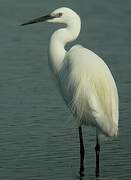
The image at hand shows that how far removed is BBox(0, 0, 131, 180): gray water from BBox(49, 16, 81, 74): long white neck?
99cm

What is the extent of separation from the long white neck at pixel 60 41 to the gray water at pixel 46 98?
0.99 m

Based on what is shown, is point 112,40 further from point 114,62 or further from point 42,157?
point 42,157

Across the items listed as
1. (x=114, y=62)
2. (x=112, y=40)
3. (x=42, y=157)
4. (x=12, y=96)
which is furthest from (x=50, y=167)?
(x=112, y=40)

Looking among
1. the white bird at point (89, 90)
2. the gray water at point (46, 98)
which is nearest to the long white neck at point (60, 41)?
the white bird at point (89, 90)

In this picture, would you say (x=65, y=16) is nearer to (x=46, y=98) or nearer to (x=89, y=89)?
(x=89, y=89)

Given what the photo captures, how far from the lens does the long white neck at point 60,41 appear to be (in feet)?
33.8

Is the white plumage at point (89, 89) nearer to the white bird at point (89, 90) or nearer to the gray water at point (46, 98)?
the white bird at point (89, 90)

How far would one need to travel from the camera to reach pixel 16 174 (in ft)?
Result: 29.9

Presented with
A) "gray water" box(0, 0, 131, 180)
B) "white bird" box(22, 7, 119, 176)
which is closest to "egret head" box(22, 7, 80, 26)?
"white bird" box(22, 7, 119, 176)

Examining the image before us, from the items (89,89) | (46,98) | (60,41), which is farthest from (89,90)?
(46,98)

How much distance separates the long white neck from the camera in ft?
33.8

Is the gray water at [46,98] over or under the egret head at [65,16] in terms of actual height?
under

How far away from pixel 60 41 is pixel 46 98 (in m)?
1.90

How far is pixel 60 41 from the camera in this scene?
34.4 ft
